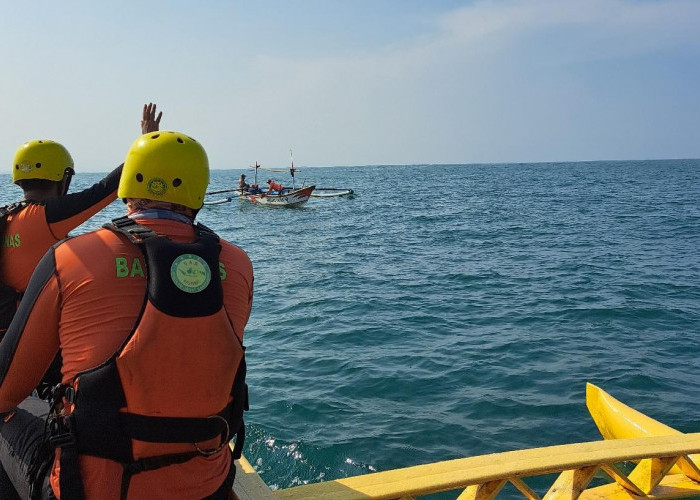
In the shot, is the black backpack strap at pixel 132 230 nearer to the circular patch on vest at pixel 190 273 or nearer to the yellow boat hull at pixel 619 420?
the circular patch on vest at pixel 190 273

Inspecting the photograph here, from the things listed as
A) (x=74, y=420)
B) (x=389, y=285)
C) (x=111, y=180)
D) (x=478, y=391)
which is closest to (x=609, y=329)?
(x=478, y=391)

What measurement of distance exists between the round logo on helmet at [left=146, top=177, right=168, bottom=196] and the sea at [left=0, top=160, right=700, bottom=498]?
4.76 m

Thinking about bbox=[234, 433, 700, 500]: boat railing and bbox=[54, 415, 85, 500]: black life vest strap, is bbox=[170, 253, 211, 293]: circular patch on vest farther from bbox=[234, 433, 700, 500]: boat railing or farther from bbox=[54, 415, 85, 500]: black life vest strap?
bbox=[234, 433, 700, 500]: boat railing

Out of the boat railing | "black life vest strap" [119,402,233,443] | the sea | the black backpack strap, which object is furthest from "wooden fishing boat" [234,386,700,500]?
the sea

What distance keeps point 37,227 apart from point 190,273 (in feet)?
5.80

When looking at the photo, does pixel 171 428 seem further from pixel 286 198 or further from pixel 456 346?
pixel 286 198

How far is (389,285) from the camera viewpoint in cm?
1656

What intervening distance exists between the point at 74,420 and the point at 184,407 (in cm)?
37

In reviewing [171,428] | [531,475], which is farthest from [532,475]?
[171,428]

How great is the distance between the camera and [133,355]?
2064 mm

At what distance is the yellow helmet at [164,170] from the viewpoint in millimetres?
2428

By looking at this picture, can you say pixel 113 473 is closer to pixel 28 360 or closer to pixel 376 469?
pixel 28 360

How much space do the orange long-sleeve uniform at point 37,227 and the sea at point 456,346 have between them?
3951mm

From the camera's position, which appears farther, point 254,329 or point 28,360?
point 254,329
